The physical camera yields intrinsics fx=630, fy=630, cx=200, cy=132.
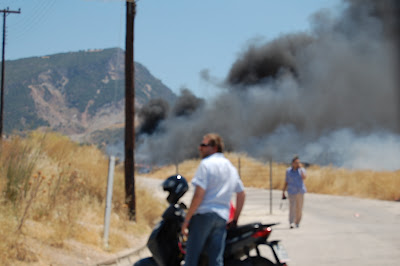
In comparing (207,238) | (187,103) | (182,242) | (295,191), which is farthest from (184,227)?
(187,103)

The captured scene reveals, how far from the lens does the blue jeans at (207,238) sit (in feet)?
18.4

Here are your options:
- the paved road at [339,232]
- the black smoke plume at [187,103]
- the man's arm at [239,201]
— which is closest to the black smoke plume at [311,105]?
the black smoke plume at [187,103]

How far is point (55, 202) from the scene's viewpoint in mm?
11375

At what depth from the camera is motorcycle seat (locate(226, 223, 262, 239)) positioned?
5.71 meters

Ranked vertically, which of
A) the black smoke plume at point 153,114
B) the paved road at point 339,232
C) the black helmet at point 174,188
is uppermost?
the black smoke plume at point 153,114

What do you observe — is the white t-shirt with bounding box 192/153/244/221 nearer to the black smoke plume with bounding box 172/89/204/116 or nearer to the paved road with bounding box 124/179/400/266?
the paved road with bounding box 124/179/400/266

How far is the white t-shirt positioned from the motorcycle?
211 mm

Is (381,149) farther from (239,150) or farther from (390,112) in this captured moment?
(239,150)

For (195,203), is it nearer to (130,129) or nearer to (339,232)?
(130,129)

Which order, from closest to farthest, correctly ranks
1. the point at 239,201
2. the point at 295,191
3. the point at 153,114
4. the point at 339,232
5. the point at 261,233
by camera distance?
1. the point at 261,233
2. the point at 239,201
3. the point at 339,232
4. the point at 295,191
5. the point at 153,114

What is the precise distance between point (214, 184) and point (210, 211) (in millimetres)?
249

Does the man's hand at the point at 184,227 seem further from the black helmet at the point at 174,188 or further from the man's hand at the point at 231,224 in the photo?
the man's hand at the point at 231,224

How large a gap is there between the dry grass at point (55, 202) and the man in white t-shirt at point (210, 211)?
3.23 meters

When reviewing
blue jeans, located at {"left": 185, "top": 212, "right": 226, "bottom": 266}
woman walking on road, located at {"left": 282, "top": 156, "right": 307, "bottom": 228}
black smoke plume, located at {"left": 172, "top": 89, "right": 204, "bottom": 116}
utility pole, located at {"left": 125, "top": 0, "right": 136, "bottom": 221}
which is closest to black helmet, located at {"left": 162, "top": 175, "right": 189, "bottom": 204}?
blue jeans, located at {"left": 185, "top": 212, "right": 226, "bottom": 266}
